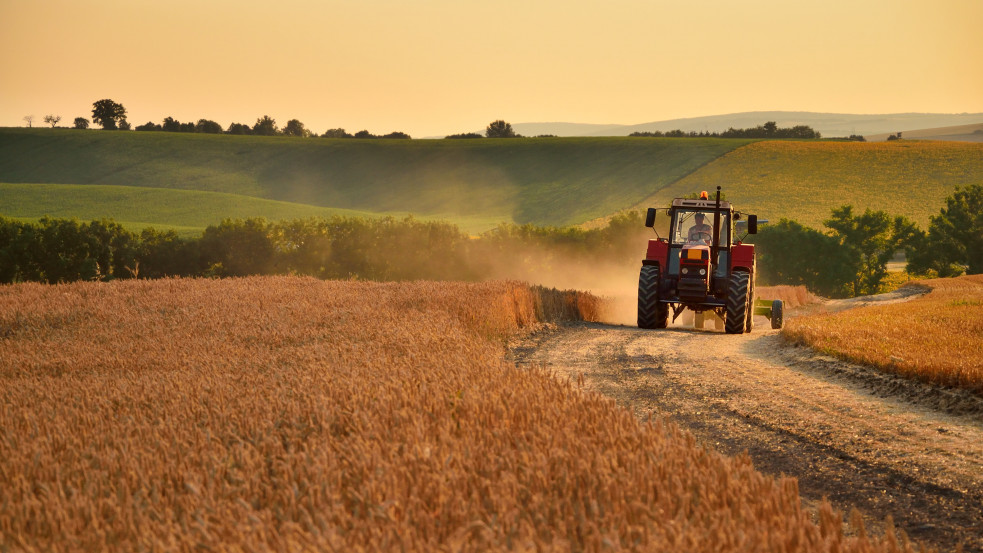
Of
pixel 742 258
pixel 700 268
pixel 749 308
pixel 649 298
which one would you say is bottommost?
pixel 749 308

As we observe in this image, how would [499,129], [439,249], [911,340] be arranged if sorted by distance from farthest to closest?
[499,129]
[439,249]
[911,340]

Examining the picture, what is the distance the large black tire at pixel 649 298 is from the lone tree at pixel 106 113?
12507 cm

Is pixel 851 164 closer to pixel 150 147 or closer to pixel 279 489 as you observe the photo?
pixel 150 147

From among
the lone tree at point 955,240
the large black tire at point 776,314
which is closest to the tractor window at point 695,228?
the large black tire at point 776,314

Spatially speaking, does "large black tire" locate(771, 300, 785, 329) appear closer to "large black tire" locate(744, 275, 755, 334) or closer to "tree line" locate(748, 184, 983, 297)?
"large black tire" locate(744, 275, 755, 334)

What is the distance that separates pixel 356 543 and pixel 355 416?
7.22 feet

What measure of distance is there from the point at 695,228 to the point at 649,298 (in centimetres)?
199

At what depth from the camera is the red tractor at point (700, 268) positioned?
19.1m

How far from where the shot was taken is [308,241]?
49312 mm

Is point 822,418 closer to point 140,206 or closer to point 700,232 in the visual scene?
point 700,232

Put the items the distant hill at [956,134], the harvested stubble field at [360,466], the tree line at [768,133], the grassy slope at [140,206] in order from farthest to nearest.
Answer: the distant hill at [956,134], the tree line at [768,133], the grassy slope at [140,206], the harvested stubble field at [360,466]

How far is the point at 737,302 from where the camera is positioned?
1922 centimetres

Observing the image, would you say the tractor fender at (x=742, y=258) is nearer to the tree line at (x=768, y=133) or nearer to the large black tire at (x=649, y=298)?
the large black tire at (x=649, y=298)

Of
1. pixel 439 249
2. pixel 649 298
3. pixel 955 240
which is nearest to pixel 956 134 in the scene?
pixel 955 240
